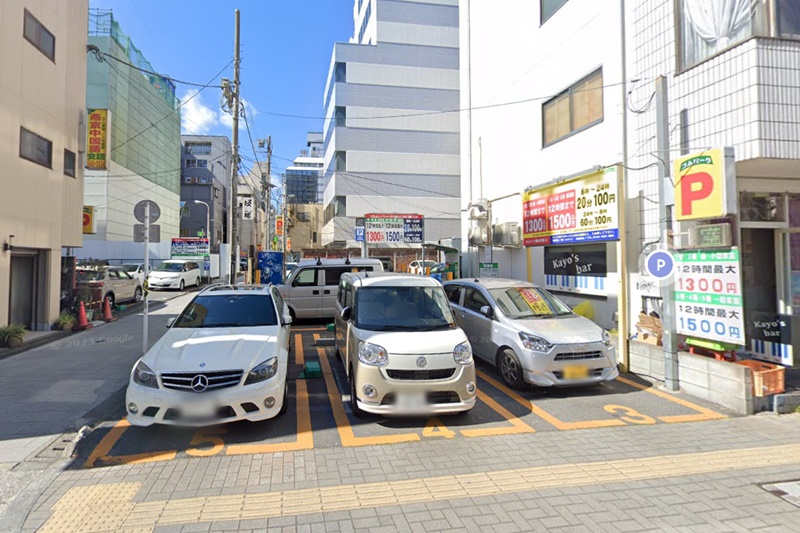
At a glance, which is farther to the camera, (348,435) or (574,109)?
(574,109)

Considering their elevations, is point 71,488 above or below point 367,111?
below

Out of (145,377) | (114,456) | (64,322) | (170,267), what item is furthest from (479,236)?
(170,267)

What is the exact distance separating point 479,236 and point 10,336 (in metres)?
12.1

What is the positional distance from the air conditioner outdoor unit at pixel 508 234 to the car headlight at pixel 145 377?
9679mm

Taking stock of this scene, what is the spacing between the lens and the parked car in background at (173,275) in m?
22.8

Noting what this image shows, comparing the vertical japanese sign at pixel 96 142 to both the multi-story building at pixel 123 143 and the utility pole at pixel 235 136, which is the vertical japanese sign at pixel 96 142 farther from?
the utility pole at pixel 235 136

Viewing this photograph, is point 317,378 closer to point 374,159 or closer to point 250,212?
point 250,212

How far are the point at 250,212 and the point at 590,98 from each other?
957 inches

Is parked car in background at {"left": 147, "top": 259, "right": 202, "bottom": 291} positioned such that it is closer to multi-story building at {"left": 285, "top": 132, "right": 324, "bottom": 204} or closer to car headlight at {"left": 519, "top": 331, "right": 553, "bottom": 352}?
car headlight at {"left": 519, "top": 331, "right": 553, "bottom": 352}

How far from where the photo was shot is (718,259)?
19.9 ft

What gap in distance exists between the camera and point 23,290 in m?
10.9

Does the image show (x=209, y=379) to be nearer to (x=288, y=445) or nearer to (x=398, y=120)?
(x=288, y=445)

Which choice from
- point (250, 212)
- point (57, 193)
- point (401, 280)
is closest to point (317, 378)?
point (401, 280)

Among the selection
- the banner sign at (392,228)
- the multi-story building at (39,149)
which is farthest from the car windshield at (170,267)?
the banner sign at (392,228)
